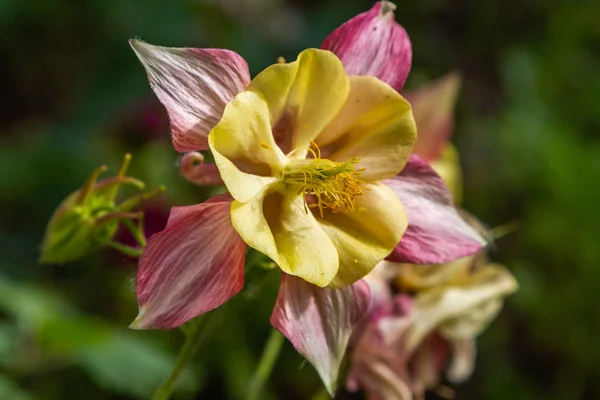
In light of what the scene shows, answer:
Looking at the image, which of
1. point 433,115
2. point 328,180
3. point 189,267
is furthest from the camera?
point 433,115

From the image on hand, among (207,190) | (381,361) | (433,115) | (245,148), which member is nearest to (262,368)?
(381,361)

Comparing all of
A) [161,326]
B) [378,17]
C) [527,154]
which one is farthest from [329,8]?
[161,326]

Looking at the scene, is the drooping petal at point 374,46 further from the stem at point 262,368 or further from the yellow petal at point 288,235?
the stem at point 262,368

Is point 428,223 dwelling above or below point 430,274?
above

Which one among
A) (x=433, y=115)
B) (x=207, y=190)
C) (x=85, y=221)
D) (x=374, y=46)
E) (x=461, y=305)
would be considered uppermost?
(x=374, y=46)

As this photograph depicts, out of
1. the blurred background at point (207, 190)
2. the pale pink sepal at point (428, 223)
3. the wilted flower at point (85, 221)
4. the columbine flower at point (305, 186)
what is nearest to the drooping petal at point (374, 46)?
the columbine flower at point (305, 186)

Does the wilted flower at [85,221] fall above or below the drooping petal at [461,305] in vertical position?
above

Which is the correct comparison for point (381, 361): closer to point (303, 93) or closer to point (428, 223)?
point (428, 223)
